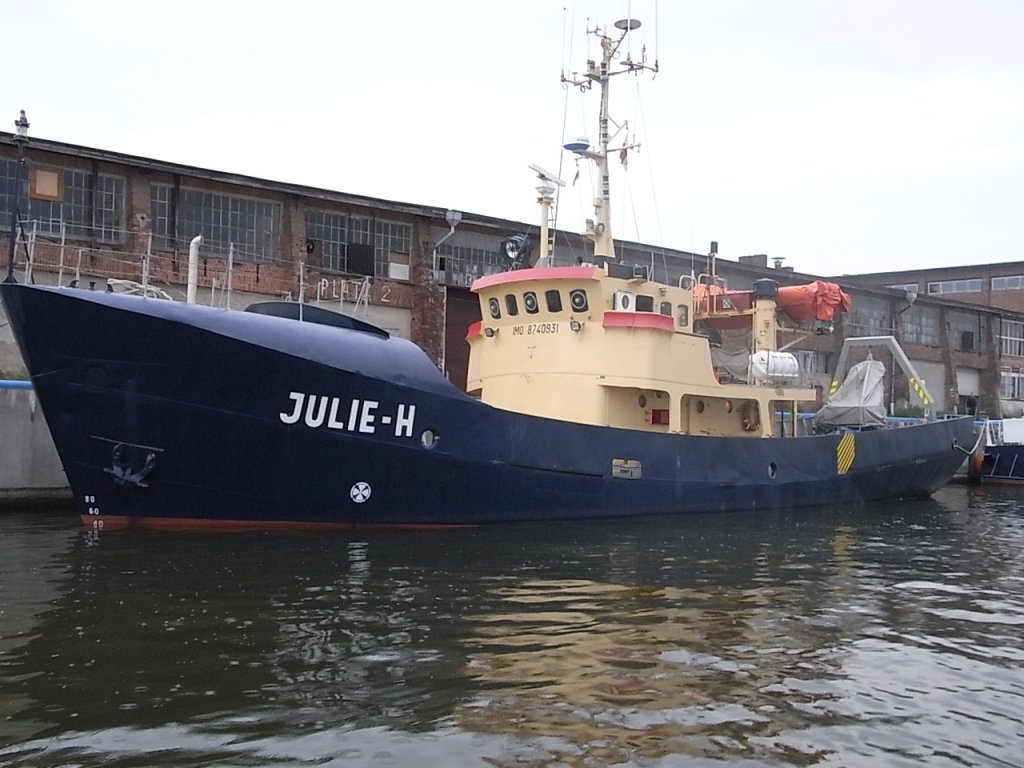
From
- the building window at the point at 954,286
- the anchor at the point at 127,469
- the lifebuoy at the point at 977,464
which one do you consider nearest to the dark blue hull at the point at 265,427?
the anchor at the point at 127,469

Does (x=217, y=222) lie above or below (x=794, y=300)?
above

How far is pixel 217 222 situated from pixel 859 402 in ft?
49.9

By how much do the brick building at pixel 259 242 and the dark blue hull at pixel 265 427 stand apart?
160 inches

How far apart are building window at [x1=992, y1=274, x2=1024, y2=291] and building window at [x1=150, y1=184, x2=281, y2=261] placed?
44607 millimetres

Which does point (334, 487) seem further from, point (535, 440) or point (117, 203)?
point (117, 203)

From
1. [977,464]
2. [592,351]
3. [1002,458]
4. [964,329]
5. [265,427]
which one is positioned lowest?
[977,464]

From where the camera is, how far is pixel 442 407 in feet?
43.7

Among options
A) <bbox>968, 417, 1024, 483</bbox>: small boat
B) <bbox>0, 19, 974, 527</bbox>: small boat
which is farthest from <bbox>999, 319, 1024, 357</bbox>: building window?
<bbox>0, 19, 974, 527</bbox>: small boat

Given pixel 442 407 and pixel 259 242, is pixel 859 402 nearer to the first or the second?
pixel 442 407

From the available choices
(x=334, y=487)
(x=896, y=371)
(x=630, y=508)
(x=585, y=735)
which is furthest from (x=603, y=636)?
(x=896, y=371)

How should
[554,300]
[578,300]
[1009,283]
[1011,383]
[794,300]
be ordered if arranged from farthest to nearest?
1. [1009,283]
2. [1011,383]
3. [794,300]
4. [554,300]
5. [578,300]

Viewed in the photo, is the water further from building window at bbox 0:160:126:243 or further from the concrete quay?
building window at bbox 0:160:126:243

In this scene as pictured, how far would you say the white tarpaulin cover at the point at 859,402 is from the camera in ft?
72.7

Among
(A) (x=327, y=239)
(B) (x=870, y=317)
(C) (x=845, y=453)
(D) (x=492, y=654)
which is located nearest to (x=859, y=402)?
(C) (x=845, y=453)
